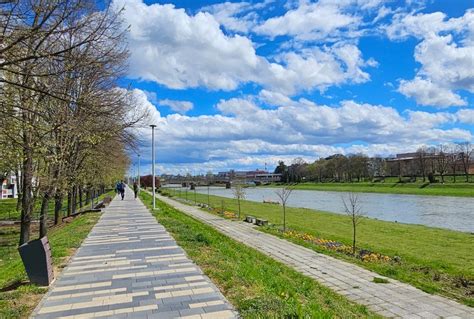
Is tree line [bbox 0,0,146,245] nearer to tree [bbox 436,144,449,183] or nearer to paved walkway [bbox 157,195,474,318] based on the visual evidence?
paved walkway [bbox 157,195,474,318]

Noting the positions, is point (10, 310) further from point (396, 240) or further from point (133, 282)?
point (396, 240)

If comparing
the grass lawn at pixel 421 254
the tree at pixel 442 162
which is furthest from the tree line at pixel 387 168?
the grass lawn at pixel 421 254

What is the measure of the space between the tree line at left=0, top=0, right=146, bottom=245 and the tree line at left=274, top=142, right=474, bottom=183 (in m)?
75.1

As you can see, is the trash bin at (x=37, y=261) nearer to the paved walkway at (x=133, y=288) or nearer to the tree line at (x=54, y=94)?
the paved walkway at (x=133, y=288)

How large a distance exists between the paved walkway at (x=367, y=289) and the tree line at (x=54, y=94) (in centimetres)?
569

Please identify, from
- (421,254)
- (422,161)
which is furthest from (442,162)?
(421,254)

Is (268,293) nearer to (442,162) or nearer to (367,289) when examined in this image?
(367,289)

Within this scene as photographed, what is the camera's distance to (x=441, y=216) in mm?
30047

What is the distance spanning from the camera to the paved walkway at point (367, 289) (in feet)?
21.0

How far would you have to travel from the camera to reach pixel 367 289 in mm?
7789

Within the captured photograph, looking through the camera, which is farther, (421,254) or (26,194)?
(26,194)

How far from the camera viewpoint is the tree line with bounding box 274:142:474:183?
90.4 m

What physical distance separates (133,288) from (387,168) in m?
110

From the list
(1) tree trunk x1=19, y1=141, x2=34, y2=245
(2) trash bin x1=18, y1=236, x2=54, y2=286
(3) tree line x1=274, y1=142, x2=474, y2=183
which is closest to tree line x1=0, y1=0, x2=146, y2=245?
(1) tree trunk x1=19, y1=141, x2=34, y2=245
